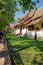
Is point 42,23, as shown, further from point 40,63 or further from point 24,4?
point 40,63

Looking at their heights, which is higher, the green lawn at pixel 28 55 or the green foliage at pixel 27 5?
the green foliage at pixel 27 5

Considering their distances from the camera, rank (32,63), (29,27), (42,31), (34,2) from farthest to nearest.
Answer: (29,27) < (42,31) < (34,2) < (32,63)

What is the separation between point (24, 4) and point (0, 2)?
8.84 feet

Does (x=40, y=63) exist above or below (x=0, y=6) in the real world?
below

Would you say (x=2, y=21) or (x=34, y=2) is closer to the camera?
(x=34, y=2)

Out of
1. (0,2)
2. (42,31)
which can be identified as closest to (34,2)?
(0,2)

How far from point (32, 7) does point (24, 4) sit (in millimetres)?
509

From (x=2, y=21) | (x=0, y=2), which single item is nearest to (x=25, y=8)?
(x=0, y=2)

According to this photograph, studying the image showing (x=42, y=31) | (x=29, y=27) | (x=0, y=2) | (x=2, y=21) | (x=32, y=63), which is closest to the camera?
(x=32, y=63)

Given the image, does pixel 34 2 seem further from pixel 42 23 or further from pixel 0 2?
pixel 42 23

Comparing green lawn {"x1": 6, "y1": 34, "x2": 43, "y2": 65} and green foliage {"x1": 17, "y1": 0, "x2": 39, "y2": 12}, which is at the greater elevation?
green foliage {"x1": 17, "y1": 0, "x2": 39, "y2": 12}

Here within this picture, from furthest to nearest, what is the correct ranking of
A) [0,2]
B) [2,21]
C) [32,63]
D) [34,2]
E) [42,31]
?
Answer: [42,31]
[2,21]
[0,2]
[34,2]
[32,63]

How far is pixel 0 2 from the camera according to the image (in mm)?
15844

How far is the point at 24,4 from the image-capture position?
45.0ft
